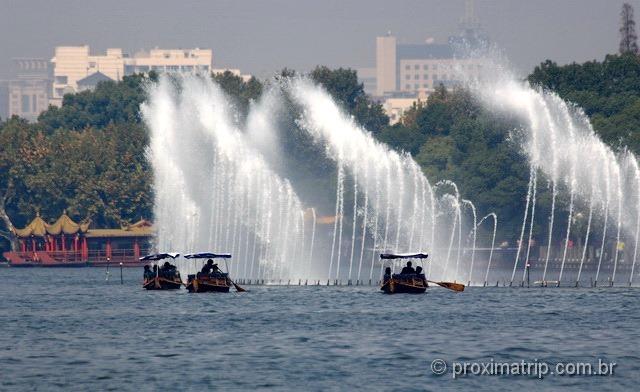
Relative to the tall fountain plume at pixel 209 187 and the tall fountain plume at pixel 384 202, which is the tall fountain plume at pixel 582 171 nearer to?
the tall fountain plume at pixel 384 202

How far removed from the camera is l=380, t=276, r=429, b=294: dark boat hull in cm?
10306

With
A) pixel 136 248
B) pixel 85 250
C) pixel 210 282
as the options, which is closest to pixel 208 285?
pixel 210 282

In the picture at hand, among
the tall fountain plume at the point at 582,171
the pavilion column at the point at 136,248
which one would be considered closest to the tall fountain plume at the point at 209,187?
the tall fountain plume at the point at 582,171

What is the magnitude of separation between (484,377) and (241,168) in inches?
3142

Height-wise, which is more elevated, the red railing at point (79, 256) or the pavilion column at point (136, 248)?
the pavilion column at point (136, 248)

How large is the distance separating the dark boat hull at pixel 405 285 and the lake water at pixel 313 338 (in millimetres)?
903

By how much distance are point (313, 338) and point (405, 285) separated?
28.6m

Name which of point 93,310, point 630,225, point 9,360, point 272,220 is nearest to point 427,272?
point 272,220

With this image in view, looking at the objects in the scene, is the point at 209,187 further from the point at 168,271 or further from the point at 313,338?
the point at 313,338

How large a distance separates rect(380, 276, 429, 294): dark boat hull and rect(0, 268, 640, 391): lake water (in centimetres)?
90

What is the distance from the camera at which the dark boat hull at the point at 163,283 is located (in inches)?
4439

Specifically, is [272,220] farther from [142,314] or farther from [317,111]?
[142,314]

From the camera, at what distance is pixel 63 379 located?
61750 mm

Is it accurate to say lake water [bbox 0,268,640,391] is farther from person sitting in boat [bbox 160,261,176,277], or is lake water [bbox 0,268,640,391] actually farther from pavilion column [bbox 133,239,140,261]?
pavilion column [bbox 133,239,140,261]
